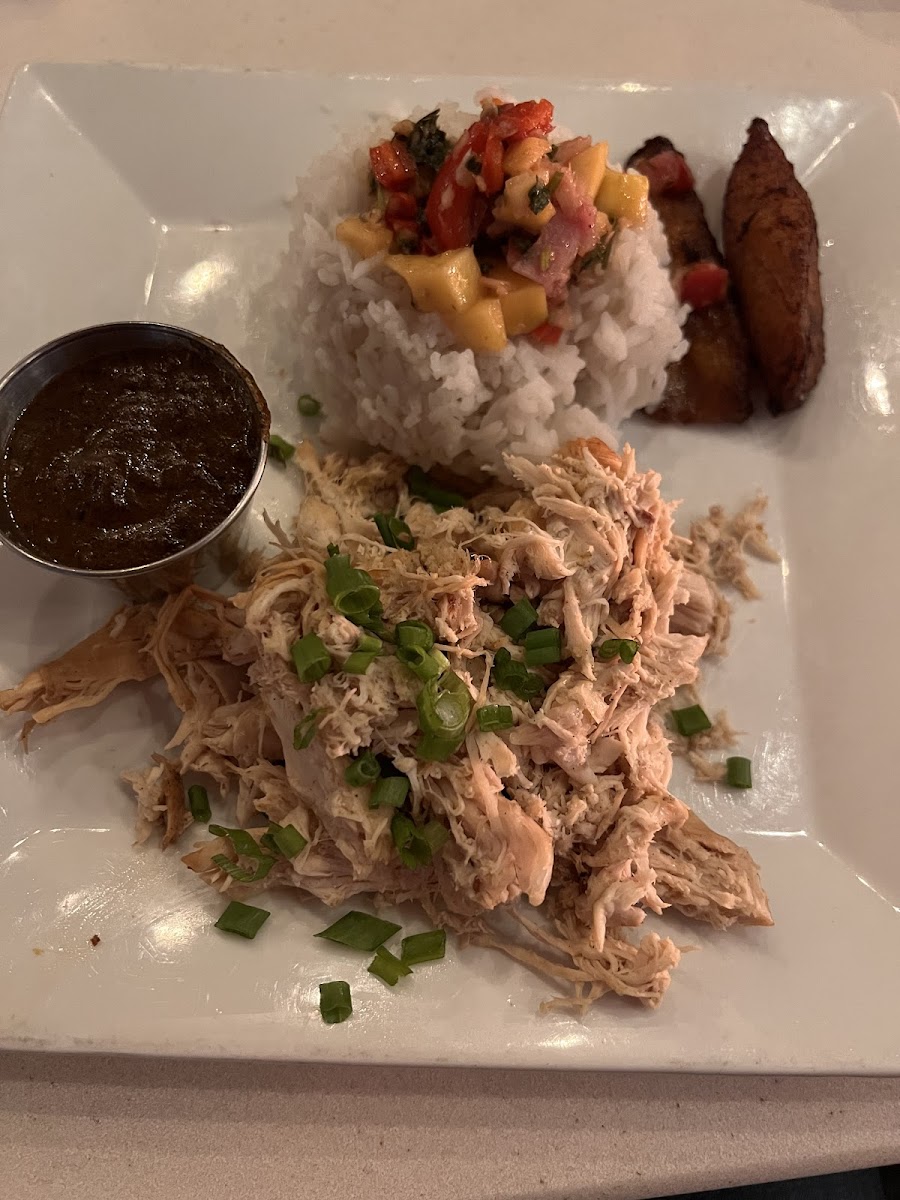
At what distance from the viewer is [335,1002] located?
1.68 m

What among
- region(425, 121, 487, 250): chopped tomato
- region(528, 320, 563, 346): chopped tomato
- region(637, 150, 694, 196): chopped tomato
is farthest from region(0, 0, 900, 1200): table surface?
region(637, 150, 694, 196): chopped tomato

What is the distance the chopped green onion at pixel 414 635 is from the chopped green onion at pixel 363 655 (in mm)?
52

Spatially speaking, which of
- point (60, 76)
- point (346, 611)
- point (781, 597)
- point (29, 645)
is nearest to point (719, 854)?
point (781, 597)

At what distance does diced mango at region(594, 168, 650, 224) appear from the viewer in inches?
87.7

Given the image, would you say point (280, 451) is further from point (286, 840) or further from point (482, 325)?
point (286, 840)

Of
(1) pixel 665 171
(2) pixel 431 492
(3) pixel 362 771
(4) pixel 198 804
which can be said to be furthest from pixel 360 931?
(1) pixel 665 171

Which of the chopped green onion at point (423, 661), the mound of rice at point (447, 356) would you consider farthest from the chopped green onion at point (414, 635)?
the mound of rice at point (447, 356)

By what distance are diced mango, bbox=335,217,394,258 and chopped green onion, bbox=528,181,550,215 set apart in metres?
0.42

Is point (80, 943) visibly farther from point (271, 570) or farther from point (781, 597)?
point (781, 597)

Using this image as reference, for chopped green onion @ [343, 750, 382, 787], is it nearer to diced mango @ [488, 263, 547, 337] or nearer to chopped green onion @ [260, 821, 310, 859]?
chopped green onion @ [260, 821, 310, 859]

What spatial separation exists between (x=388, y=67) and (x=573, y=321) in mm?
1617

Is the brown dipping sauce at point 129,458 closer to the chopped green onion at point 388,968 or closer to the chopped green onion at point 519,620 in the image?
the chopped green onion at point 519,620

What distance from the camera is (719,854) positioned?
190 cm

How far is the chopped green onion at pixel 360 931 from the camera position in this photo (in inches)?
70.6
